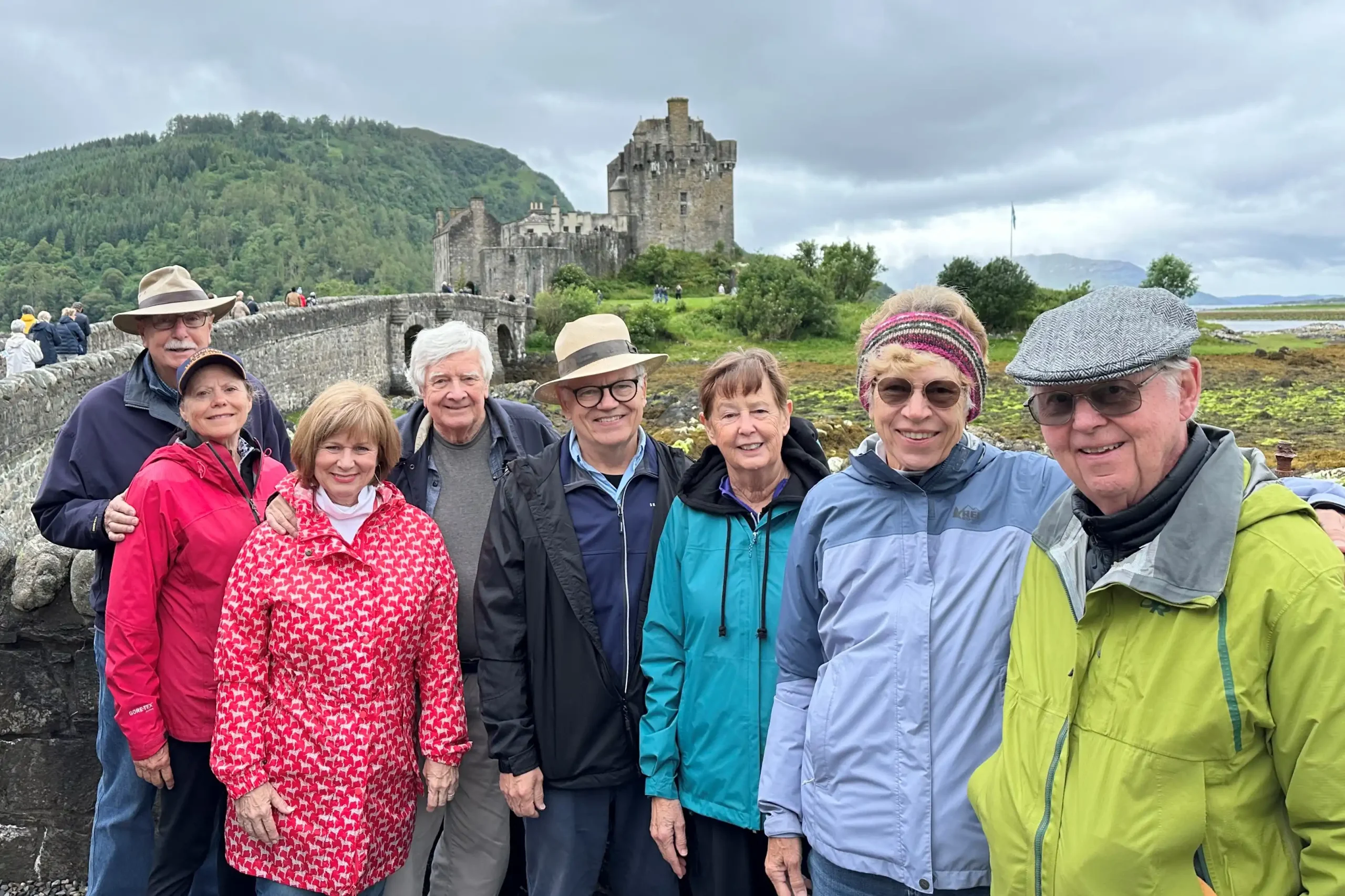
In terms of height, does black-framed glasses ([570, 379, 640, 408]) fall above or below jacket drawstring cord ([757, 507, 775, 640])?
above

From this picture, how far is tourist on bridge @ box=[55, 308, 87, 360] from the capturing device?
543 inches

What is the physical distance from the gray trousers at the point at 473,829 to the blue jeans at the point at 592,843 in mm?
253

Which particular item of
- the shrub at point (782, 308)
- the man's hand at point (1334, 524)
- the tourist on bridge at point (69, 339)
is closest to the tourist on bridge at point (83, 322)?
the tourist on bridge at point (69, 339)

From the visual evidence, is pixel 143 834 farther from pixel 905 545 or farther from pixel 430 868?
pixel 905 545

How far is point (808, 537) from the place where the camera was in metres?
2.27

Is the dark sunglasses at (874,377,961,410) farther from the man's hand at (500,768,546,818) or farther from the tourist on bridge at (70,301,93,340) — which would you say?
the tourist on bridge at (70,301,93,340)

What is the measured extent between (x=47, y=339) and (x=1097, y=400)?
16.0m

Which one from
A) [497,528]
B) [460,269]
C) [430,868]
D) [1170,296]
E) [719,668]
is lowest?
[430,868]

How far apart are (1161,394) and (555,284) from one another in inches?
1798

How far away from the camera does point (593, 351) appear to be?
291 centimetres

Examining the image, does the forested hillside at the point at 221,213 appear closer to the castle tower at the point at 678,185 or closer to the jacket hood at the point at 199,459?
the castle tower at the point at 678,185

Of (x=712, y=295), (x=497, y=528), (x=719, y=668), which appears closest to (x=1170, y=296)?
(x=719, y=668)

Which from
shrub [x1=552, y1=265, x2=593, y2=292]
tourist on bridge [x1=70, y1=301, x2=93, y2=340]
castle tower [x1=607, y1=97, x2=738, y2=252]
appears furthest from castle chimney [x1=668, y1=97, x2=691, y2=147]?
tourist on bridge [x1=70, y1=301, x2=93, y2=340]

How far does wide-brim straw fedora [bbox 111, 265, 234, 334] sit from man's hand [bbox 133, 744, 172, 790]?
1646 mm
